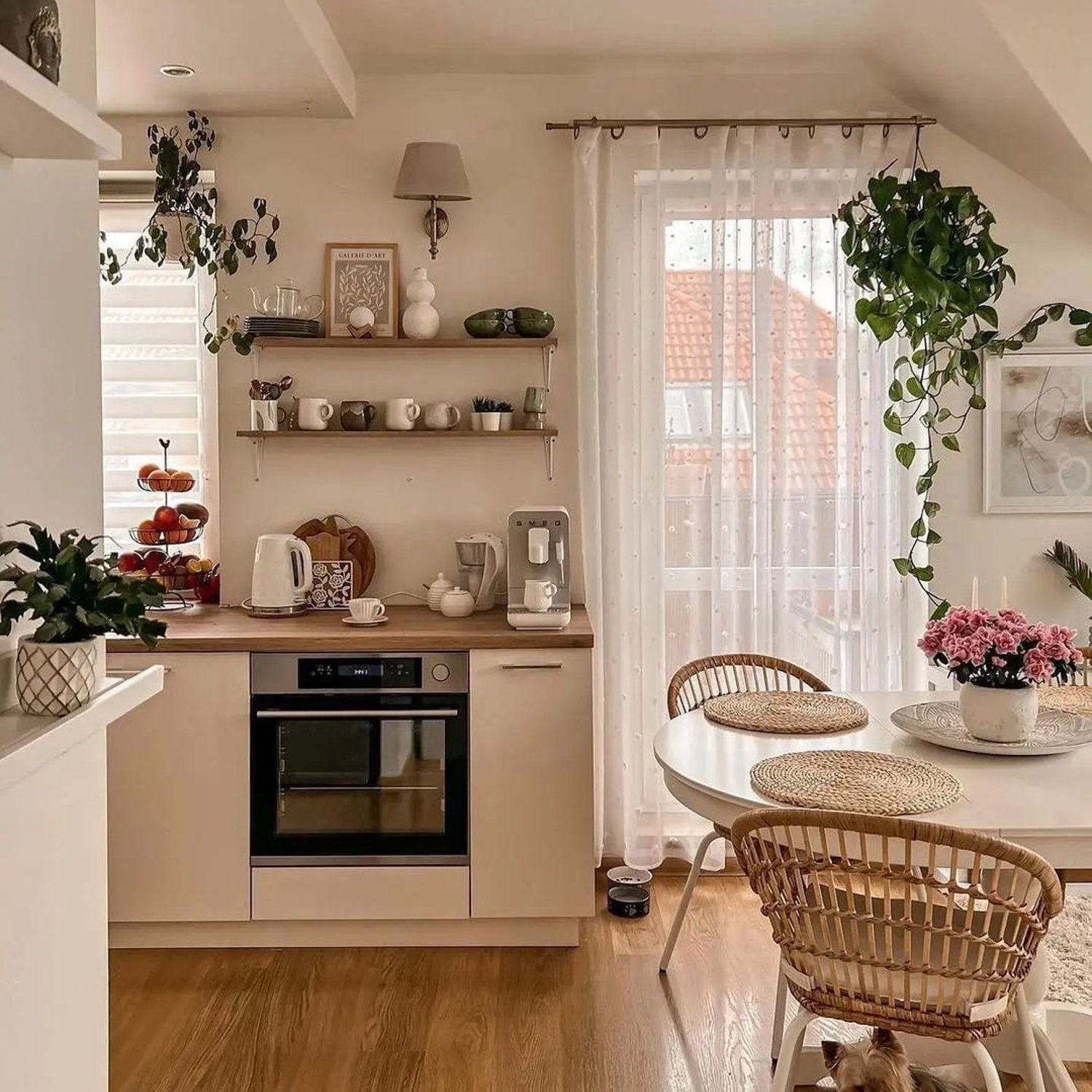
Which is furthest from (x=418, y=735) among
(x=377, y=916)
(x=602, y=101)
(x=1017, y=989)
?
(x=602, y=101)

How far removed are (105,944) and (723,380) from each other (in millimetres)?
2685

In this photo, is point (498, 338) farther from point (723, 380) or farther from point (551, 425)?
point (723, 380)

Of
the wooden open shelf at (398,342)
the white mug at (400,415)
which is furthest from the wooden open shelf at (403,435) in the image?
the wooden open shelf at (398,342)

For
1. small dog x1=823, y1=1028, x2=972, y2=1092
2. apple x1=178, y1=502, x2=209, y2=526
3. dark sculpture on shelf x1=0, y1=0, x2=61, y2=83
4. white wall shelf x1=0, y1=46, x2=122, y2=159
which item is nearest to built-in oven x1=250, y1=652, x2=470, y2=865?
apple x1=178, y1=502, x2=209, y2=526

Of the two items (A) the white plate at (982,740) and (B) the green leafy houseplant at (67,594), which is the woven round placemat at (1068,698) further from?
(B) the green leafy houseplant at (67,594)

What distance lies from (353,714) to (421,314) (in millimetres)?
1289

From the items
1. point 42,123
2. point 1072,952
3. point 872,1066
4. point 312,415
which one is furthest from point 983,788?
point 312,415

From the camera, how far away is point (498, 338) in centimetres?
378

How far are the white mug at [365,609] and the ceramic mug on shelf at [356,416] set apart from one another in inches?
23.2

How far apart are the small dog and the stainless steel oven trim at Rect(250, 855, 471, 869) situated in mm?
1485

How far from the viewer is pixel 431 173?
3.69 metres

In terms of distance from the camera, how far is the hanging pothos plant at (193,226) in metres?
3.77

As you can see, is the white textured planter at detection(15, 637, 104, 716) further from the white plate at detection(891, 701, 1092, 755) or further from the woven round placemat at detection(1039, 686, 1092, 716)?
the woven round placemat at detection(1039, 686, 1092, 716)

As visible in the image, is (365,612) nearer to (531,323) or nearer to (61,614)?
(531,323)
